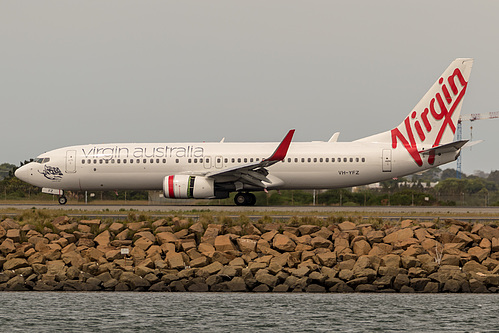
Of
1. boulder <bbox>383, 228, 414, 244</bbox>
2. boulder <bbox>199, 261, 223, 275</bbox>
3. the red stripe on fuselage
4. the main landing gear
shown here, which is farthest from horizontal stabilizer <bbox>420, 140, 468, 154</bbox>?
boulder <bbox>199, 261, 223, 275</bbox>

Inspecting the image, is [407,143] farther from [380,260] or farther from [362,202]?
[380,260]

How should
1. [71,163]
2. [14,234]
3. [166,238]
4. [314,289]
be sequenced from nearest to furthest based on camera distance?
[314,289] < [166,238] < [14,234] < [71,163]

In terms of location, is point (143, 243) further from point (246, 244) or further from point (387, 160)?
point (387, 160)

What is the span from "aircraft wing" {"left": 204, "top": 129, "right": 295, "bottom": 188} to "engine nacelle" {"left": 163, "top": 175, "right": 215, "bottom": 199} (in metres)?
0.59

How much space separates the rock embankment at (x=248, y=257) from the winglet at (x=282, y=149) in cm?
1035

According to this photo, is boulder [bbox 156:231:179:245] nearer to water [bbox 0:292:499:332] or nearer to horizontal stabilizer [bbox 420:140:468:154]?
water [bbox 0:292:499:332]

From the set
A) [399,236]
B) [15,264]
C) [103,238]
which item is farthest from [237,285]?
[15,264]

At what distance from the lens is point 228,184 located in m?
40.5

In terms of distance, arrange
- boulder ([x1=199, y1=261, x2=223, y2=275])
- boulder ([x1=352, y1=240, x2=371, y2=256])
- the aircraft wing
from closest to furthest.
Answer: boulder ([x1=199, y1=261, x2=223, y2=275]), boulder ([x1=352, y1=240, x2=371, y2=256]), the aircraft wing

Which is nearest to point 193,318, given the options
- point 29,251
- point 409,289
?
point 409,289

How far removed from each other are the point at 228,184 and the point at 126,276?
18410mm

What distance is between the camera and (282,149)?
38188 mm

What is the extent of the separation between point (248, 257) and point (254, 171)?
15798mm

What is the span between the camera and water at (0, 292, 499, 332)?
17.8 m
